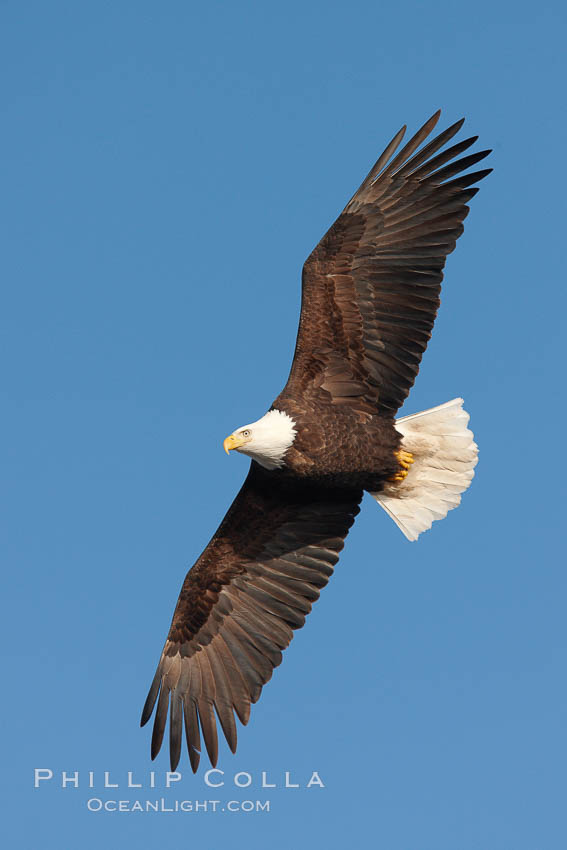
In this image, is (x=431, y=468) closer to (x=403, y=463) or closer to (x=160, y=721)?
(x=403, y=463)

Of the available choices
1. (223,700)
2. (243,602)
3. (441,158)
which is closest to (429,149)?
(441,158)

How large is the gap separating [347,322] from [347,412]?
2.34 ft

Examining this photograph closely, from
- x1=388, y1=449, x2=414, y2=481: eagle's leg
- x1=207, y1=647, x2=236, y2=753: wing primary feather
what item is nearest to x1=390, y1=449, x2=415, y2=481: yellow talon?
x1=388, y1=449, x2=414, y2=481: eagle's leg

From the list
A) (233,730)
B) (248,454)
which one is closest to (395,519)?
(248,454)

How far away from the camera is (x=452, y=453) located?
35.6ft

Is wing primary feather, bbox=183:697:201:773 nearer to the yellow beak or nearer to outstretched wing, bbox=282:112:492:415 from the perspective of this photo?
the yellow beak

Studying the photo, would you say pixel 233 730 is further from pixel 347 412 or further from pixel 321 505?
pixel 347 412

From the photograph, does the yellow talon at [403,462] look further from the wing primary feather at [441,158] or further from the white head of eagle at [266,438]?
the wing primary feather at [441,158]

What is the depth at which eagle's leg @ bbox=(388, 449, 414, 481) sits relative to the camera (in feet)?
34.9

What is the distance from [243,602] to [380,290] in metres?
2.92

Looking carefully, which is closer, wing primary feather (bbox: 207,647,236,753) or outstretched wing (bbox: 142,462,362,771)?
wing primary feather (bbox: 207,647,236,753)

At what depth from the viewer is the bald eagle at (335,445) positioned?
10.4m

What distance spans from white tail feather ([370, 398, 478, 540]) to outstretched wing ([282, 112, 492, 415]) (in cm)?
39

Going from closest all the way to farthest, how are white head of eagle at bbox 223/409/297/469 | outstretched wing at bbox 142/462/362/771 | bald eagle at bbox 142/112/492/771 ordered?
1. white head of eagle at bbox 223/409/297/469
2. bald eagle at bbox 142/112/492/771
3. outstretched wing at bbox 142/462/362/771
